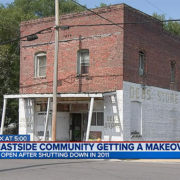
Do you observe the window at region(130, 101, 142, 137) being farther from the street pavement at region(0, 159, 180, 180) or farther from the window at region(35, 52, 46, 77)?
the street pavement at region(0, 159, 180, 180)

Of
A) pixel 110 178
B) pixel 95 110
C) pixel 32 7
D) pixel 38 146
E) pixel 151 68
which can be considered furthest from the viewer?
pixel 32 7

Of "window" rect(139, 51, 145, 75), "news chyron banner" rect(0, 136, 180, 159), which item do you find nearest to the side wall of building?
"window" rect(139, 51, 145, 75)

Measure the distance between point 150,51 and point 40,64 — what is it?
6.80 metres

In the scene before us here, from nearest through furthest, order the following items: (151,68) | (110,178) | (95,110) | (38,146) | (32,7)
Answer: (110,178), (38,146), (95,110), (151,68), (32,7)

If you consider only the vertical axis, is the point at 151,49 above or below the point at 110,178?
above

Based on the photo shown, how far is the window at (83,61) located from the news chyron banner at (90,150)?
7343 mm

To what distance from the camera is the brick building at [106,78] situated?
798 inches

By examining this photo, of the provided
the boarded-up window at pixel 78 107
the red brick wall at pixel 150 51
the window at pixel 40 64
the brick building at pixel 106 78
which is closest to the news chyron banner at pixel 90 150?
the brick building at pixel 106 78

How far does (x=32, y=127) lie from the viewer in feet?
75.7

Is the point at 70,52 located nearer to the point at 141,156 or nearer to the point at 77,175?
the point at 141,156

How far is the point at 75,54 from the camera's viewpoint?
21.7 metres

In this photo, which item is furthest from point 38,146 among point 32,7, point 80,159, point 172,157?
point 32,7

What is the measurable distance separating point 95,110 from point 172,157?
690cm

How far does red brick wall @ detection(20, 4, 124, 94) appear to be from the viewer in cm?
2033
